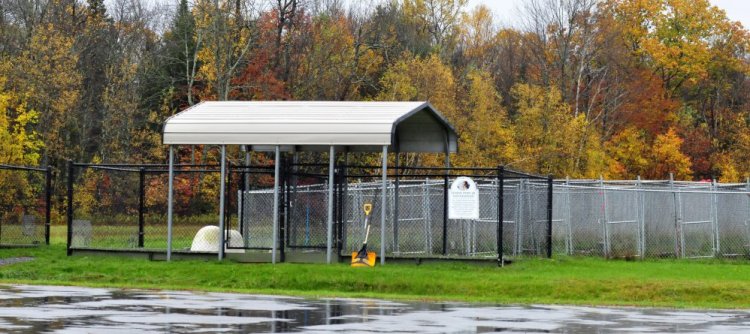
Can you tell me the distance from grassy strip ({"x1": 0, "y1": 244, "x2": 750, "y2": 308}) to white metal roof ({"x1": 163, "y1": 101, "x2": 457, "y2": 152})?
267 cm

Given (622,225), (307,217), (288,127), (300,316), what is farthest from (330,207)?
(622,225)

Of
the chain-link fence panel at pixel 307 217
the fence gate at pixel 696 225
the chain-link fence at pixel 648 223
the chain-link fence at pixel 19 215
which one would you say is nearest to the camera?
the chain-link fence panel at pixel 307 217

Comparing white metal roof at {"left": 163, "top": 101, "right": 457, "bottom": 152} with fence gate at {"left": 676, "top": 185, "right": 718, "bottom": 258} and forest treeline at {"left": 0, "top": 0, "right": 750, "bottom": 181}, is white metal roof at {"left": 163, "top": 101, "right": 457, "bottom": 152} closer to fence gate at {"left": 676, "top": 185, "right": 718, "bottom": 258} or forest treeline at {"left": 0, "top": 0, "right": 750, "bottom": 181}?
fence gate at {"left": 676, "top": 185, "right": 718, "bottom": 258}

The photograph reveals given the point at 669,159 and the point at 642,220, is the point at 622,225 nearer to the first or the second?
the point at 642,220

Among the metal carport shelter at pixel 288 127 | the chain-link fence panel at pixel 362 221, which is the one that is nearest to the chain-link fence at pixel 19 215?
the metal carport shelter at pixel 288 127

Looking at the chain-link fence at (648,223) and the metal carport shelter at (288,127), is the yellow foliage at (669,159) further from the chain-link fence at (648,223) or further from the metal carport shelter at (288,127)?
the metal carport shelter at (288,127)

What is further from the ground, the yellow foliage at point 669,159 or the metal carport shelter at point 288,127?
the yellow foliage at point 669,159

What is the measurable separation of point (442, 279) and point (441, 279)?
2 cm

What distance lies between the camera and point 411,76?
6141cm

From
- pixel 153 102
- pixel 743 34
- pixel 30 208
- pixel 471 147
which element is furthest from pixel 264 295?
pixel 743 34

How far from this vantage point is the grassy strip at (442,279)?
75.6 ft

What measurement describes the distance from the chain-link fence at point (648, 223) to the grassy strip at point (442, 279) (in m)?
3.26

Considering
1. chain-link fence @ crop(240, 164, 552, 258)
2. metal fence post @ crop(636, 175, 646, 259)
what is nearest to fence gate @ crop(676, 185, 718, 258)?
metal fence post @ crop(636, 175, 646, 259)

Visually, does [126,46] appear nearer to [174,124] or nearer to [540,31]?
[540,31]
